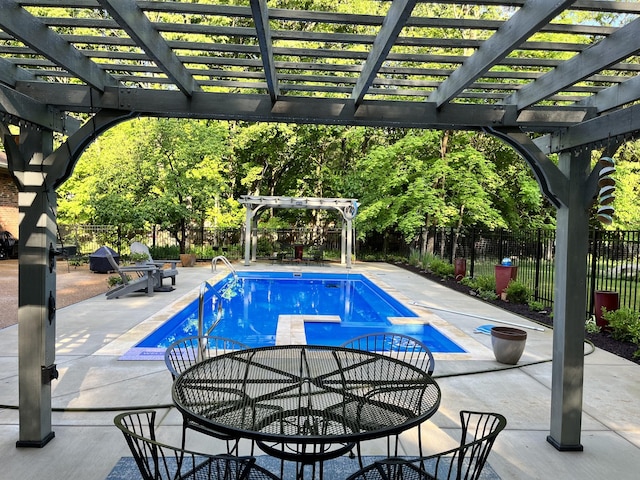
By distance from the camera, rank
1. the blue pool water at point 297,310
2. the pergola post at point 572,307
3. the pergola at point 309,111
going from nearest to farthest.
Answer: the pergola at point 309,111, the pergola post at point 572,307, the blue pool water at point 297,310

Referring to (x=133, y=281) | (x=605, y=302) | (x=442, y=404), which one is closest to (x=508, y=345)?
(x=442, y=404)

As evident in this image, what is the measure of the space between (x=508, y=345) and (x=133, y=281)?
773 cm

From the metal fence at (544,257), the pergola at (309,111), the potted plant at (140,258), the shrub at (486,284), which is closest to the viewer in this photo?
the pergola at (309,111)

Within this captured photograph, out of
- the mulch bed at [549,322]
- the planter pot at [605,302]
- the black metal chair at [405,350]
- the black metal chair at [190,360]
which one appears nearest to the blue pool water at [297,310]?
the black metal chair at [405,350]

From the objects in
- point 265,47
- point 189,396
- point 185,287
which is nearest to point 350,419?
point 189,396

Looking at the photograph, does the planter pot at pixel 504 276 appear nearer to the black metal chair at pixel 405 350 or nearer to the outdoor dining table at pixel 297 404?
the black metal chair at pixel 405 350

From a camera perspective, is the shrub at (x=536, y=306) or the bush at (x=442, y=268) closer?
the shrub at (x=536, y=306)

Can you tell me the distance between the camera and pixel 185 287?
1093 cm

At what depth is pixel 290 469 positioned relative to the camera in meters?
2.94

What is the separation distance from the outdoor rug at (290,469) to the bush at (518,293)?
7.21m

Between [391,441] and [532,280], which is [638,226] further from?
[391,441]

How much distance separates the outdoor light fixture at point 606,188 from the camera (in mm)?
2852

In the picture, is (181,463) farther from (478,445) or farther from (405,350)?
(405,350)

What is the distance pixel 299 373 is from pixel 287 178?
787 inches
